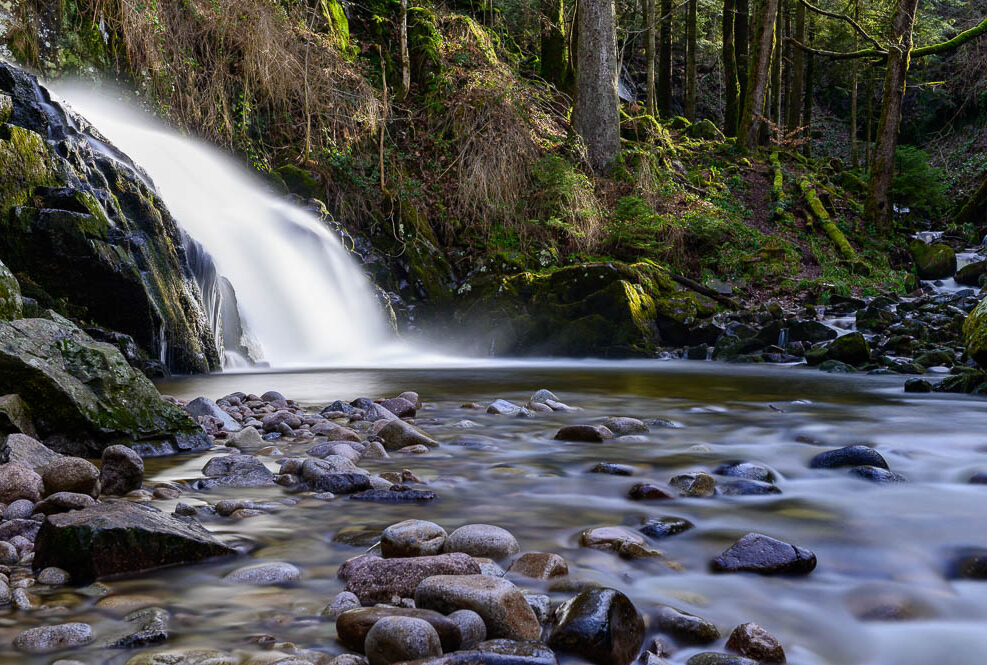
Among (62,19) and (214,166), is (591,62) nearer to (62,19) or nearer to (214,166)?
(214,166)

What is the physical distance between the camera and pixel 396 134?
44.4 feet

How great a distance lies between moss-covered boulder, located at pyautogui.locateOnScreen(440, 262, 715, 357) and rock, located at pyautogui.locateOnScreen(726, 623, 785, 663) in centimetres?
887

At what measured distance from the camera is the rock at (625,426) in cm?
475

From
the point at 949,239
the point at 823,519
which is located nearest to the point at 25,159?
the point at 823,519

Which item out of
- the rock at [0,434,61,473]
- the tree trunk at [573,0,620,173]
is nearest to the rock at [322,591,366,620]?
the rock at [0,434,61,473]

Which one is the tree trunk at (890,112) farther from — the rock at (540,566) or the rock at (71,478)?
the rock at (71,478)

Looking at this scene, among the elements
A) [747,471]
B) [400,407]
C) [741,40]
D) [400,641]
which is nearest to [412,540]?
[400,641]

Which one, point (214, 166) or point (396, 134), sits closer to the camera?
point (214, 166)

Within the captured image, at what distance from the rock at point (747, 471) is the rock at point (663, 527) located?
84cm

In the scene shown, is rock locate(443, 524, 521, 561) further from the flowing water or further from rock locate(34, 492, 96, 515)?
rock locate(34, 492, 96, 515)

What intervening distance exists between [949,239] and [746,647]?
18.6m

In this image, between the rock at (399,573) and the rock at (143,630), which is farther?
the rock at (399,573)

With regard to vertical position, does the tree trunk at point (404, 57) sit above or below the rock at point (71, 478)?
above

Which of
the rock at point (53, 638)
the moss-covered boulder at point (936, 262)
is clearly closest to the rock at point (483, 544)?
the rock at point (53, 638)
